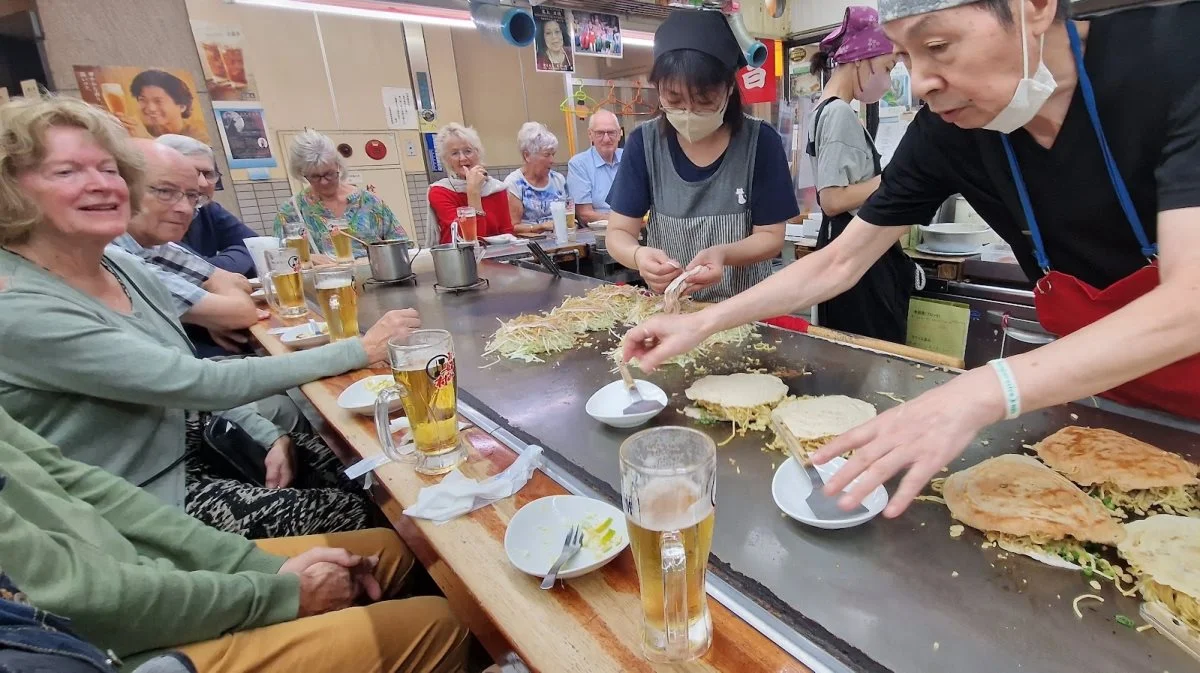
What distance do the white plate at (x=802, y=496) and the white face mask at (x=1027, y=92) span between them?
84 centimetres

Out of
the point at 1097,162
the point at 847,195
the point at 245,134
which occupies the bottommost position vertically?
the point at 847,195

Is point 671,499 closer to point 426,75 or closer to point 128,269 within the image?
point 128,269

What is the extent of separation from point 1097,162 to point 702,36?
140 centimetres

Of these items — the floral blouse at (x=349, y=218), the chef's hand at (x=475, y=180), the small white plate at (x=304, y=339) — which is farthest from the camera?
the chef's hand at (x=475, y=180)

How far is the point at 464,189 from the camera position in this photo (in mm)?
5840

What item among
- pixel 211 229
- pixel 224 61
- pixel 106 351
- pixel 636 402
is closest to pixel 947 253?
pixel 636 402

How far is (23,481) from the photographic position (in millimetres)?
1274

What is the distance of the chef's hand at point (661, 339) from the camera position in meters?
1.54

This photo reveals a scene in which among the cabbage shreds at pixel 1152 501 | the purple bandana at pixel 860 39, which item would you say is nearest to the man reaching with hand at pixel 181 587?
the cabbage shreds at pixel 1152 501

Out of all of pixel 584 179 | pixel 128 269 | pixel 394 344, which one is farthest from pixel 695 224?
pixel 584 179

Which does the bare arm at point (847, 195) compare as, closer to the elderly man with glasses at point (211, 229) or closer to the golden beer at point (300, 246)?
the golden beer at point (300, 246)

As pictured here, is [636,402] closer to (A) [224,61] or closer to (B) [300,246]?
(B) [300,246]

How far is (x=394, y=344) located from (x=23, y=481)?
Result: 0.87 m

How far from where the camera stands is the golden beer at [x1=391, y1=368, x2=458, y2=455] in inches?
53.7
